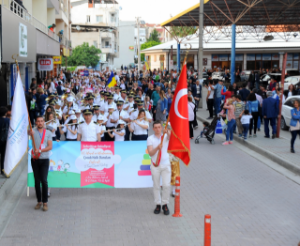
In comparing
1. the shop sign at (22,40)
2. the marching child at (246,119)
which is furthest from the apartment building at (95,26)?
the marching child at (246,119)

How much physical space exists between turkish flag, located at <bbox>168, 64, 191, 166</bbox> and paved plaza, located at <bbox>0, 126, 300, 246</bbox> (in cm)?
132

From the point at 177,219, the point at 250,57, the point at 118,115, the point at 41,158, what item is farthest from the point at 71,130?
the point at 250,57

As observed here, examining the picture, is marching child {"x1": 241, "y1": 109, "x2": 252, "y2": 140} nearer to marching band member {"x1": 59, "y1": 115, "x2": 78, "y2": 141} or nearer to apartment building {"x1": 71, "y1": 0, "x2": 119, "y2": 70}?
marching band member {"x1": 59, "y1": 115, "x2": 78, "y2": 141}

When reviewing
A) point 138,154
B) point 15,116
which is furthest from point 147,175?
point 15,116

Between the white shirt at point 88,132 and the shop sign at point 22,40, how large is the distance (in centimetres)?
921

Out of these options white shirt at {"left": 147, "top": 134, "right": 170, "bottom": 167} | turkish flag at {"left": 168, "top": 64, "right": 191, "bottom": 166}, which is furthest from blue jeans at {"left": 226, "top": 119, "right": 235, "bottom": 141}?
turkish flag at {"left": 168, "top": 64, "right": 191, "bottom": 166}

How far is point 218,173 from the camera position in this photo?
11.8 meters

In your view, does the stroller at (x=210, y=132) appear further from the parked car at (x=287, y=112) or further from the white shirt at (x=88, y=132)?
the white shirt at (x=88, y=132)

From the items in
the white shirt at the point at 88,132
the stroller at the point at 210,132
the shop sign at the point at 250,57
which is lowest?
the stroller at the point at 210,132

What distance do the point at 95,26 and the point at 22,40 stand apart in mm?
78404

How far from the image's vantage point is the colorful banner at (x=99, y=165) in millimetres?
9508

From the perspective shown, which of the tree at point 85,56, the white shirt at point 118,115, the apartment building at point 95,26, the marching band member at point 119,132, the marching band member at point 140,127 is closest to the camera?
the marching band member at point 140,127

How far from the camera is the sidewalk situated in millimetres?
12617

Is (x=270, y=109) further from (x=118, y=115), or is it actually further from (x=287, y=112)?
(x=118, y=115)
